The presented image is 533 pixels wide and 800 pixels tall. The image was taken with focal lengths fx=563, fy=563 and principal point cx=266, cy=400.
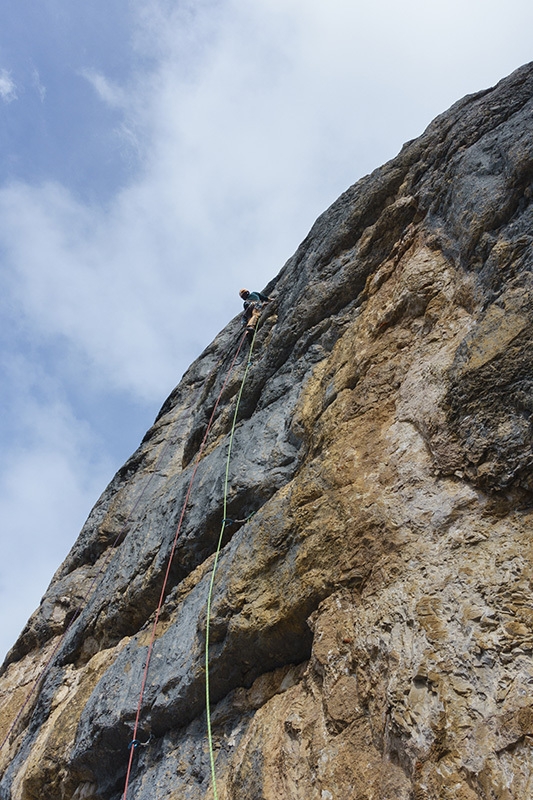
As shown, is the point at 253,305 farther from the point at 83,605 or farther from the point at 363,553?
the point at 363,553

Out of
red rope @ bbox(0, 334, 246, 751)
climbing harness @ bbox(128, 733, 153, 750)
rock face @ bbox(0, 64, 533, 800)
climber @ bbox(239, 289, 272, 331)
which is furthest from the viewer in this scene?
climber @ bbox(239, 289, 272, 331)

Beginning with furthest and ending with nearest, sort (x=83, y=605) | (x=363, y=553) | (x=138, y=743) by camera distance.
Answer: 1. (x=83, y=605)
2. (x=138, y=743)
3. (x=363, y=553)

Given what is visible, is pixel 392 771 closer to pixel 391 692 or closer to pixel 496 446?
pixel 391 692

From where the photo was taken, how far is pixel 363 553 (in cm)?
446

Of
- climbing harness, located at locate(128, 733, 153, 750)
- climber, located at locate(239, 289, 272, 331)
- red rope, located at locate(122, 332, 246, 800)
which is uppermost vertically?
climber, located at locate(239, 289, 272, 331)

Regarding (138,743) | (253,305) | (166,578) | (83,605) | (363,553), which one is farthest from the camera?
(253,305)

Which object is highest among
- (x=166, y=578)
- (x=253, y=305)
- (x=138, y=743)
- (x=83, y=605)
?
(x=253, y=305)

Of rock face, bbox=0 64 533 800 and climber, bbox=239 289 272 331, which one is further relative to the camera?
climber, bbox=239 289 272 331

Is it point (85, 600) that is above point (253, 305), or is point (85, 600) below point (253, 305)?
below

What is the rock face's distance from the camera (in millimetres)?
3482

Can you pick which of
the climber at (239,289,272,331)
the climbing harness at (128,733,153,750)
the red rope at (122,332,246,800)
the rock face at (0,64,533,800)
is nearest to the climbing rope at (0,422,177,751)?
the rock face at (0,64,533,800)

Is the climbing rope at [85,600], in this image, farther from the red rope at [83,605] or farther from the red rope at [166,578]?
the red rope at [166,578]

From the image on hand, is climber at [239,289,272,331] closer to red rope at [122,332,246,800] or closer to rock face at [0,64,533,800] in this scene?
red rope at [122,332,246,800]

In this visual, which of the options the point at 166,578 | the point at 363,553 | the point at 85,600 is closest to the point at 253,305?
the point at 166,578
